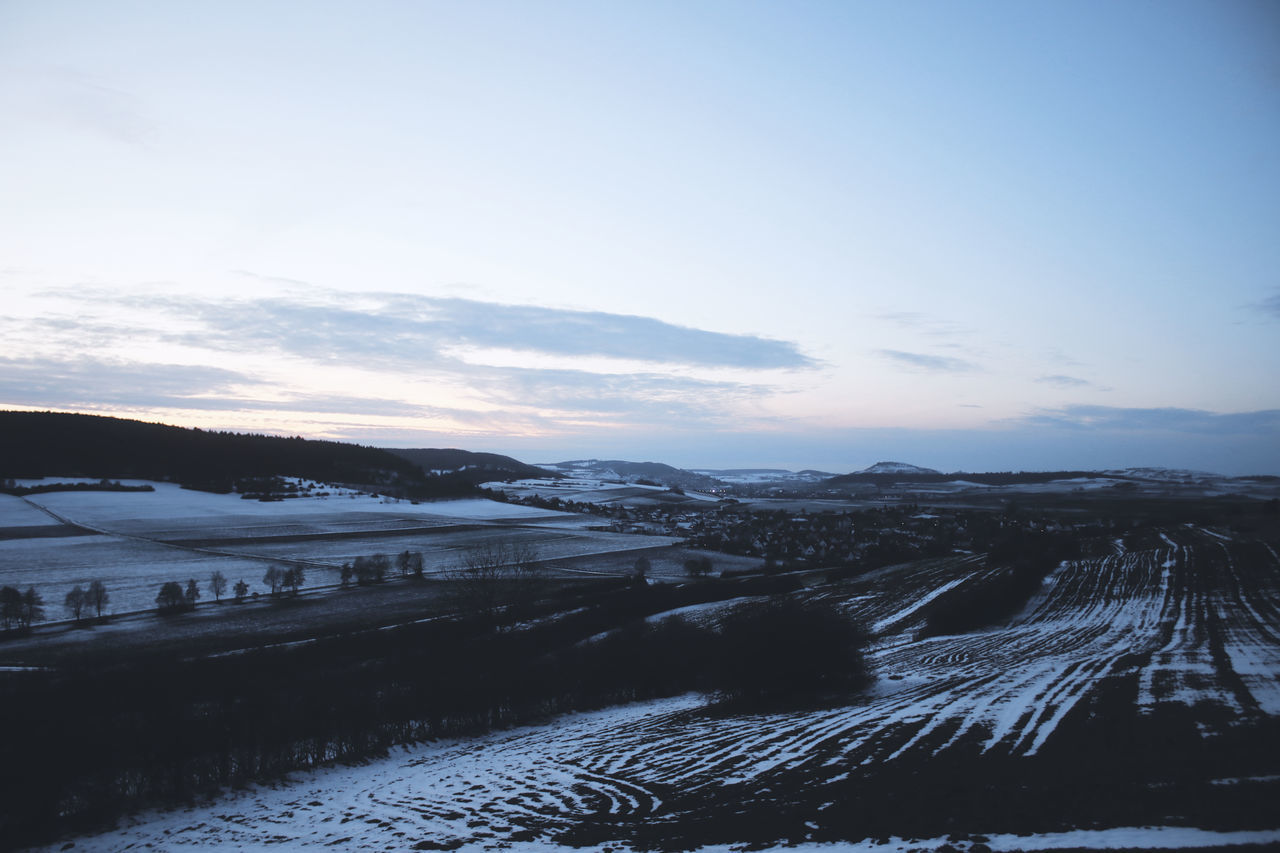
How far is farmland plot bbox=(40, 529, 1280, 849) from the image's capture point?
11180 millimetres

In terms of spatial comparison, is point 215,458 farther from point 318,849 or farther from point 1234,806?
point 1234,806

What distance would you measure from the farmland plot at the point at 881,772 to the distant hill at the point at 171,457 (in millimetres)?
96411

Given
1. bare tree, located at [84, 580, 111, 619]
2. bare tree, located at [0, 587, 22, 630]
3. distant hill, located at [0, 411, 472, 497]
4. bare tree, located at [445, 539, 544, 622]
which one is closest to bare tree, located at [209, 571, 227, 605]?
bare tree, located at [84, 580, 111, 619]

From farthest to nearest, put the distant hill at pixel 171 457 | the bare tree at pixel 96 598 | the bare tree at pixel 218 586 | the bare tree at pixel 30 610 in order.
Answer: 1. the distant hill at pixel 171 457
2. the bare tree at pixel 218 586
3. the bare tree at pixel 96 598
4. the bare tree at pixel 30 610

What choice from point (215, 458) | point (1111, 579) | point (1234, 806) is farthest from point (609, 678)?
point (215, 458)

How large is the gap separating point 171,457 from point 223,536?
52595mm

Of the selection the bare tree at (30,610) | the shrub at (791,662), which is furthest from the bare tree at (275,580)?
the shrub at (791,662)

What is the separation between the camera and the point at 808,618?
2558cm

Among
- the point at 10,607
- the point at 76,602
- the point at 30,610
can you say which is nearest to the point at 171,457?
the point at 76,602

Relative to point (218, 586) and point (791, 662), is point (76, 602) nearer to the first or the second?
point (218, 586)

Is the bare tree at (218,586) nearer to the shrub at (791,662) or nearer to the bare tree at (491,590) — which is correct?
the bare tree at (491,590)

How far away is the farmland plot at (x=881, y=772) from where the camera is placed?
1118cm

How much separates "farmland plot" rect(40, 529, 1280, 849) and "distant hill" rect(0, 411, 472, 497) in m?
96.4

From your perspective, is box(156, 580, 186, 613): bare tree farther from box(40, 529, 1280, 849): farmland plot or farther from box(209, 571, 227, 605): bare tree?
box(40, 529, 1280, 849): farmland plot
